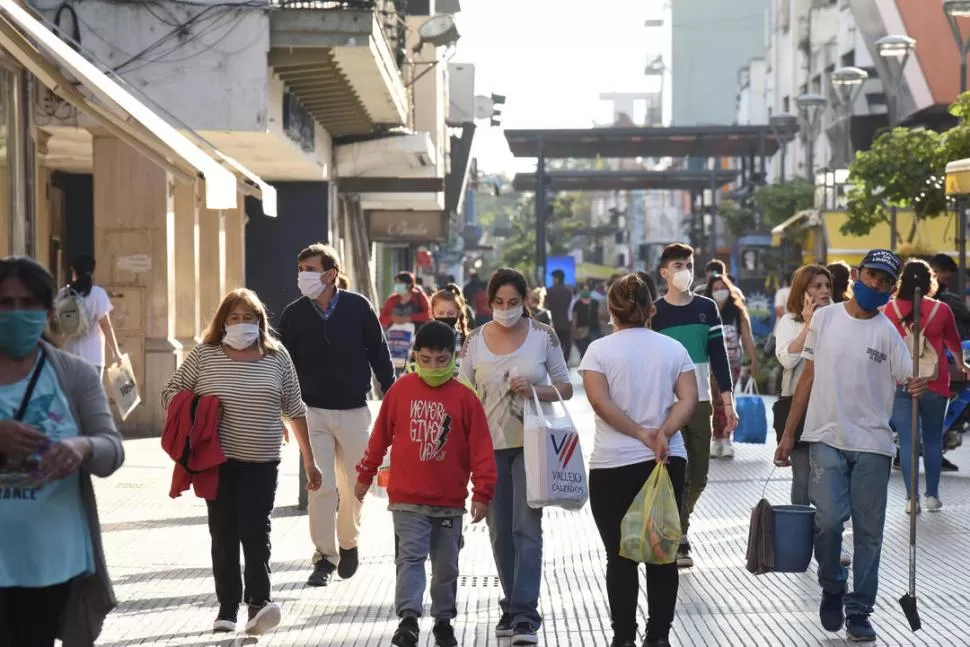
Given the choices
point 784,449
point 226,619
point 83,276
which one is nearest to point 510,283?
point 784,449

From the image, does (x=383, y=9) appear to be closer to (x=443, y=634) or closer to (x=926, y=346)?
(x=926, y=346)

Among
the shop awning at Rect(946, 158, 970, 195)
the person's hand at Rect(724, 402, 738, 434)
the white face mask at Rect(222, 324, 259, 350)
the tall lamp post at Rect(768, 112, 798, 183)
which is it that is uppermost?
the tall lamp post at Rect(768, 112, 798, 183)

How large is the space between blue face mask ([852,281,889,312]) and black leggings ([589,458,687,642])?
1.27 meters

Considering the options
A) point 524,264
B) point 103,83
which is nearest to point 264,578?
point 103,83


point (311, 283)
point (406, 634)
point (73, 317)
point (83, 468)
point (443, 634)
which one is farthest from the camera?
point (73, 317)

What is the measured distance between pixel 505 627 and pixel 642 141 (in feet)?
152

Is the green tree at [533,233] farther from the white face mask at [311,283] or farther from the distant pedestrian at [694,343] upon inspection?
the white face mask at [311,283]

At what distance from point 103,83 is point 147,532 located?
3.15m

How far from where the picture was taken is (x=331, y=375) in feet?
32.1

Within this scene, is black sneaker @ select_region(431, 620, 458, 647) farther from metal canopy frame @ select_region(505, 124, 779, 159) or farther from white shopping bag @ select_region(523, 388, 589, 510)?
metal canopy frame @ select_region(505, 124, 779, 159)

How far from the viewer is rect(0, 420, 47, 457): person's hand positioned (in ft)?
15.5

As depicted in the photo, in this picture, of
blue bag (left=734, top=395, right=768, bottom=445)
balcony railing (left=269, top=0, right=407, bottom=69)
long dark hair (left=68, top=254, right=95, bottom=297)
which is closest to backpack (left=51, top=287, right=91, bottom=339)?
long dark hair (left=68, top=254, right=95, bottom=297)

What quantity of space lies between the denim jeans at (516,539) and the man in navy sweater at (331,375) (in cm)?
150

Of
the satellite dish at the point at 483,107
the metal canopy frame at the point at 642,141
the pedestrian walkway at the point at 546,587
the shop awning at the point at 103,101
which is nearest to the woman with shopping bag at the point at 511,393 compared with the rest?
the pedestrian walkway at the point at 546,587
